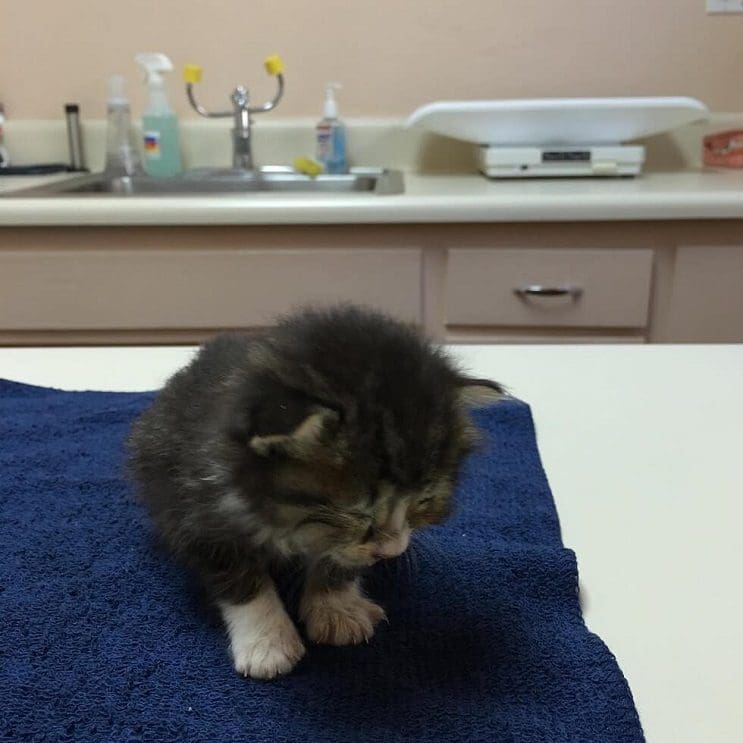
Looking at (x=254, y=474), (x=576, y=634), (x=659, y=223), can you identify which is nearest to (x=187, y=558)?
(x=254, y=474)

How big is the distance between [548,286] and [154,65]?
109 centimetres

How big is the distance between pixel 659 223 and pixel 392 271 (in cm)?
53

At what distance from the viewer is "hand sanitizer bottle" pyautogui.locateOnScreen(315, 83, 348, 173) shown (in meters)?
1.93

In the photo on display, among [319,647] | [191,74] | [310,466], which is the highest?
[191,74]

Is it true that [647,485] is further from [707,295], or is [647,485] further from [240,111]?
[240,111]

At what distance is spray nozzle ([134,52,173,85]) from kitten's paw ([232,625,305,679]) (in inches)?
64.8

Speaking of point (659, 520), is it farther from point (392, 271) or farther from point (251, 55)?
point (251, 55)

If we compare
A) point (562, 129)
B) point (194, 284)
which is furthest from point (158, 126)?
point (562, 129)

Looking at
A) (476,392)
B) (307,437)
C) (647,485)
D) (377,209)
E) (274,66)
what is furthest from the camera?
(274,66)

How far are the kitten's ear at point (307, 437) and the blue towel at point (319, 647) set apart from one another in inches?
6.6

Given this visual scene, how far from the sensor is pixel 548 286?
1545 mm

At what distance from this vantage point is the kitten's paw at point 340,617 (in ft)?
1.92

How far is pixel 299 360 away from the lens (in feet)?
1.81

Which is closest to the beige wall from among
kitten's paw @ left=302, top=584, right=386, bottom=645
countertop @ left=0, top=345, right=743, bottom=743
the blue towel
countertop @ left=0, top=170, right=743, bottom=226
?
countertop @ left=0, top=170, right=743, bottom=226
